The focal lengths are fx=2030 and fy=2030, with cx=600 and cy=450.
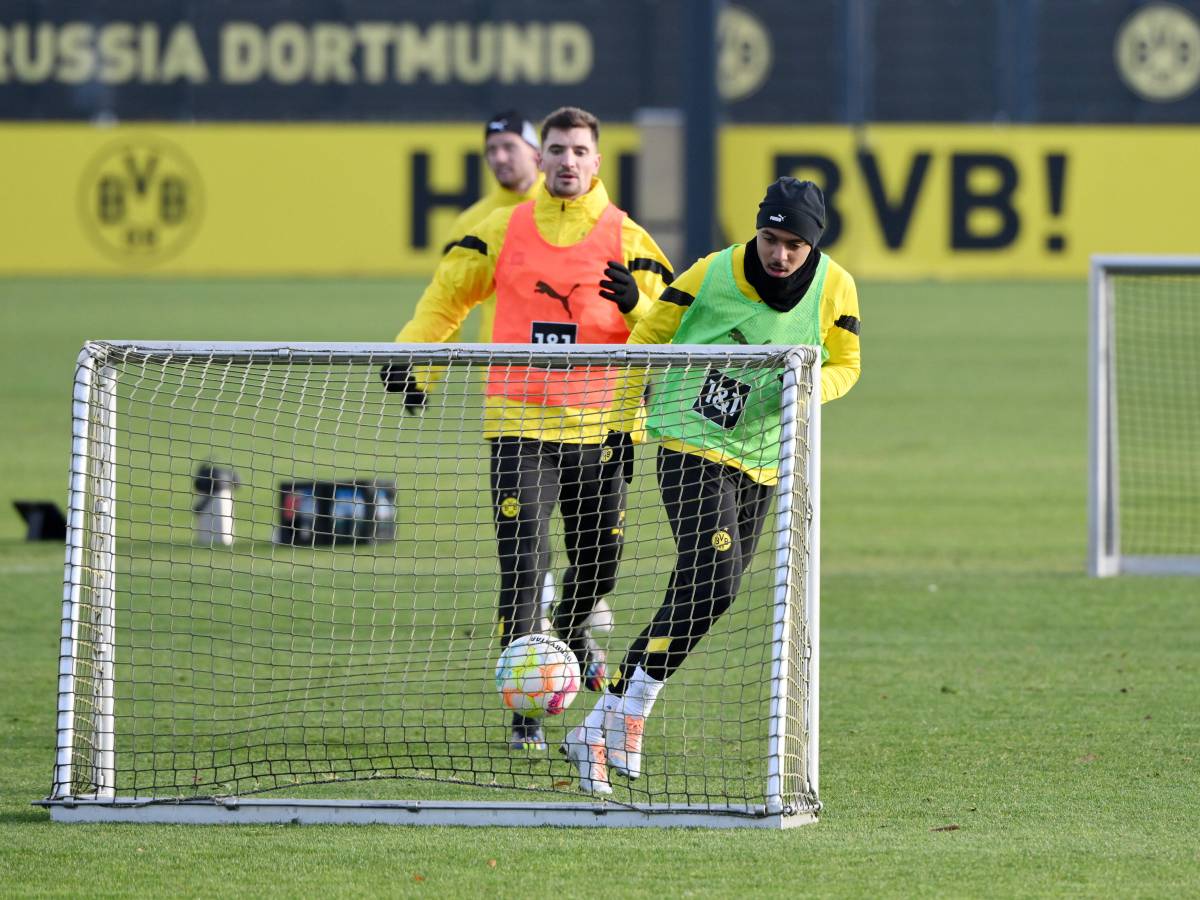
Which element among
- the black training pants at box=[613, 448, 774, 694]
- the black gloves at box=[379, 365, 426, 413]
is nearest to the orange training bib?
→ the black gloves at box=[379, 365, 426, 413]

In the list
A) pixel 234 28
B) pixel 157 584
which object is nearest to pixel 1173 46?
pixel 234 28

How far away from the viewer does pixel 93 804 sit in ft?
16.5

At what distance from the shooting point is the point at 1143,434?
44.6 ft

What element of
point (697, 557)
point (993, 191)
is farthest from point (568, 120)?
point (993, 191)

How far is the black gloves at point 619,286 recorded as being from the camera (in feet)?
19.1

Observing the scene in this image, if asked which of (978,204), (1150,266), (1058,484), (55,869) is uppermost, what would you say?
(978,204)

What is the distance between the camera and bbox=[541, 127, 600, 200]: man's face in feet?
20.1

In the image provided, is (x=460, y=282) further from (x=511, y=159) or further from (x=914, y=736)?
(x=914, y=736)

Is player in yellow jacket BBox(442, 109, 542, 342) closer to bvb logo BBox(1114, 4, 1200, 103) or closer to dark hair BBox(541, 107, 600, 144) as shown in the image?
dark hair BBox(541, 107, 600, 144)

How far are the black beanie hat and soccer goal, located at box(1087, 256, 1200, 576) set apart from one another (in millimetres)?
4143

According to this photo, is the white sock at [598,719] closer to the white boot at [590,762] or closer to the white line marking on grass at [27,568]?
the white boot at [590,762]

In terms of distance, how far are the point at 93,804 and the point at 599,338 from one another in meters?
2.10

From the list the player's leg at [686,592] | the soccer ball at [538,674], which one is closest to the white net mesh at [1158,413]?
the player's leg at [686,592]

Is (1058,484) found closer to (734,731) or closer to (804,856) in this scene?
(734,731)
